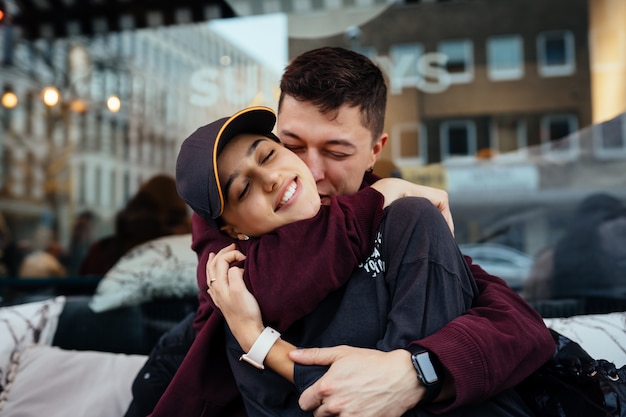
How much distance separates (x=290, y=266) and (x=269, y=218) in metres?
0.14

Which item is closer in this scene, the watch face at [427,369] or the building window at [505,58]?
the watch face at [427,369]

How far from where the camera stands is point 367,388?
968mm

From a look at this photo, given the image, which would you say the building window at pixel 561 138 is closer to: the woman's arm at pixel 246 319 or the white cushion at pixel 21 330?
the white cushion at pixel 21 330

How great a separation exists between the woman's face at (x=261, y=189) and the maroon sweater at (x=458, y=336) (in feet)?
0.22

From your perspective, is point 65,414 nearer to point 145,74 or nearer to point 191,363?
point 191,363

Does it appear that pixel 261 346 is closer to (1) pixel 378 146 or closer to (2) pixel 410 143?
(1) pixel 378 146

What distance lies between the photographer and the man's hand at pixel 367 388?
3.16 feet

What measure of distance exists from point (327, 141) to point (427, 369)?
571 mm

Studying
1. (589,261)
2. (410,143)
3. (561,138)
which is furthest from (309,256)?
(410,143)

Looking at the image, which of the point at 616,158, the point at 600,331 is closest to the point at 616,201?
the point at 616,158

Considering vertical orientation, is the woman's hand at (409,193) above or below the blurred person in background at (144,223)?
above

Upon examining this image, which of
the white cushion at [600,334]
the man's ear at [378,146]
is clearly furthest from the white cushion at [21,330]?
the white cushion at [600,334]

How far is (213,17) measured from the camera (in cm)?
460

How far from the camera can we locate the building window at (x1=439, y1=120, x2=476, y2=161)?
18.0ft
